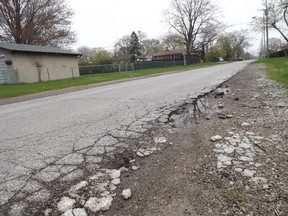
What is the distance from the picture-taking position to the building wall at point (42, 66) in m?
20.4

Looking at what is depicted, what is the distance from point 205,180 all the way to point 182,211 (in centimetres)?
58

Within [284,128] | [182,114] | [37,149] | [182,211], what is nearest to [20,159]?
[37,149]

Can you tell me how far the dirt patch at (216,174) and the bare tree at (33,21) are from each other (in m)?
32.5

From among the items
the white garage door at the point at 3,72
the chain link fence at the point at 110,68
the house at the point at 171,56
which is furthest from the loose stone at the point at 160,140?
the house at the point at 171,56

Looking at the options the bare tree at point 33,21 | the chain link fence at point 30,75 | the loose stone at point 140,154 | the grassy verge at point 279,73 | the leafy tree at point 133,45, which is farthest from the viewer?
the leafy tree at point 133,45

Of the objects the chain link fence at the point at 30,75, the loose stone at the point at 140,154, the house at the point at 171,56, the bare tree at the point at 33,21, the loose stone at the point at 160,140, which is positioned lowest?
the loose stone at the point at 140,154

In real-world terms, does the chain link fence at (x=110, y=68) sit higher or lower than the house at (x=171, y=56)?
lower

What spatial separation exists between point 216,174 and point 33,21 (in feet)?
114

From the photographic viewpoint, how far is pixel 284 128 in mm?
3777

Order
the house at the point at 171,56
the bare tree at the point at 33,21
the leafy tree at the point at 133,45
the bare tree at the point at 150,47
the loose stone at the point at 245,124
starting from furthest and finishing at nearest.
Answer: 1. the bare tree at the point at 150,47
2. the leafy tree at the point at 133,45
3. the house at the point at 171,56
4. the bare tree at the point at 33,21
5. the loose stone at the point at 245,124

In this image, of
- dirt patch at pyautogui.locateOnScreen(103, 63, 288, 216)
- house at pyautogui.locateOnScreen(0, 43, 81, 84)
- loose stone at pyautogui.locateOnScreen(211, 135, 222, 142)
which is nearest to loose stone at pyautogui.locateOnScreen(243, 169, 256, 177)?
dirt patch at pyautogui.locateOnScreen(103, 63, 288, 216)

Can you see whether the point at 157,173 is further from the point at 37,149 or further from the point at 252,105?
the point at 252,105

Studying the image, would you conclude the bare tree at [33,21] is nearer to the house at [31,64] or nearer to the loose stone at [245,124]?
the house at [31,64]

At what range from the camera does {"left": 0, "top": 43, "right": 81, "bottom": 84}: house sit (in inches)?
780
